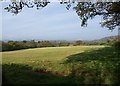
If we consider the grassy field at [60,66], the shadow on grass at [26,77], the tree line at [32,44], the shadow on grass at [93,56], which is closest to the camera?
the shadow on grass at [26,77]

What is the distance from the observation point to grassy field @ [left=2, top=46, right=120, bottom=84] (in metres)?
10.5

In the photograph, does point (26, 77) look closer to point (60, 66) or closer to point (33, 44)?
point (60, 66)

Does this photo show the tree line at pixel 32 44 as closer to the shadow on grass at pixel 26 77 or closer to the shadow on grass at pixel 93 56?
the shadow on grass at pixel 93 56

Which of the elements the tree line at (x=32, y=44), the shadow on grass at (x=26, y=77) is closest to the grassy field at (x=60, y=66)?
the shadow on grass at (x=26, y=77)

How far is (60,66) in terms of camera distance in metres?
12.8

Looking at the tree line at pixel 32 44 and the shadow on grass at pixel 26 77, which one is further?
the tree line at pixel 32 44

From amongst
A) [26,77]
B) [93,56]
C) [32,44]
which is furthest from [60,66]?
[32,44]

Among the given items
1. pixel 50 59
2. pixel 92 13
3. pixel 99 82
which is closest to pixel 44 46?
pixel 50 59

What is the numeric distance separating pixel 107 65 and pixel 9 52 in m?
4.95

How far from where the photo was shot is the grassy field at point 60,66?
10.5 m

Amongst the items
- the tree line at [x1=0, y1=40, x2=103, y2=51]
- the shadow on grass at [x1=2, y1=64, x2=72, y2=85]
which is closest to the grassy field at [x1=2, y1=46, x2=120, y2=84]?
the shadow on grass at [x1=2, y1=64, x2=72, y2=85]

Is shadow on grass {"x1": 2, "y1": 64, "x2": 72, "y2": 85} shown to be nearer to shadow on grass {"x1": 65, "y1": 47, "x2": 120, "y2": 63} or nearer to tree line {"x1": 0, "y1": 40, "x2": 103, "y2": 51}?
tree line {"x1": 0, "y1": 40, "x2": 103, "y2": 51}

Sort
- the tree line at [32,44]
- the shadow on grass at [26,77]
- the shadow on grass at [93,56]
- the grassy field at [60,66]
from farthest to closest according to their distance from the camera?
the tree line at [32,44] → the shadow on grass at [93,56] → the grassy field at [60,66] → the shadow on grass at [26,77]

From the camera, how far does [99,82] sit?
33.6ft
